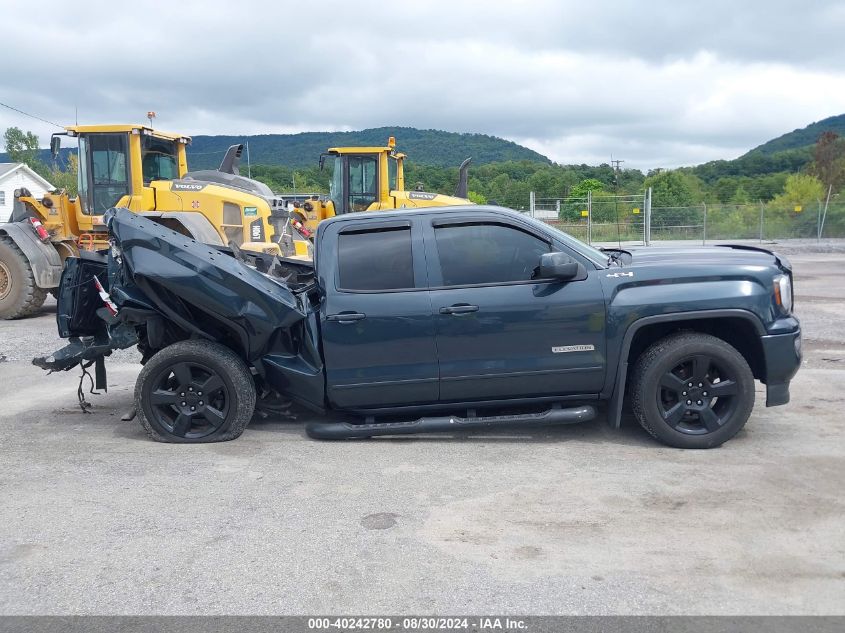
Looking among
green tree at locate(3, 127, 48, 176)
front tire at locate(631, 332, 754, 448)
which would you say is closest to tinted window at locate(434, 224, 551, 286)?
front tire at locate(631, 332, 754, 448)

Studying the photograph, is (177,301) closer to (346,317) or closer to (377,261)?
(346,317)

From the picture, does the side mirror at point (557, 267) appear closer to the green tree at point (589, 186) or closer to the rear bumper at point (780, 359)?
the rear bumper at point (780, 359)

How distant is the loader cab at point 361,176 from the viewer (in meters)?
17.0

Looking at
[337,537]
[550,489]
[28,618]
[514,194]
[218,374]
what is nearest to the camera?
[28,618]

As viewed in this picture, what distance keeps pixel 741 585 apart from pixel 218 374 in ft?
13.0

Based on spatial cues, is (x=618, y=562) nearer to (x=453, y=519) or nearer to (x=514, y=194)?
(x=453, y=519)

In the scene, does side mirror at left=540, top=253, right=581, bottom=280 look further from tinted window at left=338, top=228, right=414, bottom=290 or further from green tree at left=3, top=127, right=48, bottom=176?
green tree at left=3, top=127, right=48, bottom=176

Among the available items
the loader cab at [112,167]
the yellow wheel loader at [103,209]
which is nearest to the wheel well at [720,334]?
the yellow wheel loader at [103,209]

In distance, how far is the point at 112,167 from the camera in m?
13.4

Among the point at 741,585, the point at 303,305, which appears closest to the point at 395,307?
the point at 303,305

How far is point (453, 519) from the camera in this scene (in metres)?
4.36

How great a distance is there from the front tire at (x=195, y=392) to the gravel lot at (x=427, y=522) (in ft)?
0.51

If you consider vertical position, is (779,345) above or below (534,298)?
below

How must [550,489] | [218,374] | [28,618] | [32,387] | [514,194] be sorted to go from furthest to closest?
1. [514,194]
2. [32,387]
3. [218,374]
4. [550,489]
5. [28,618]
